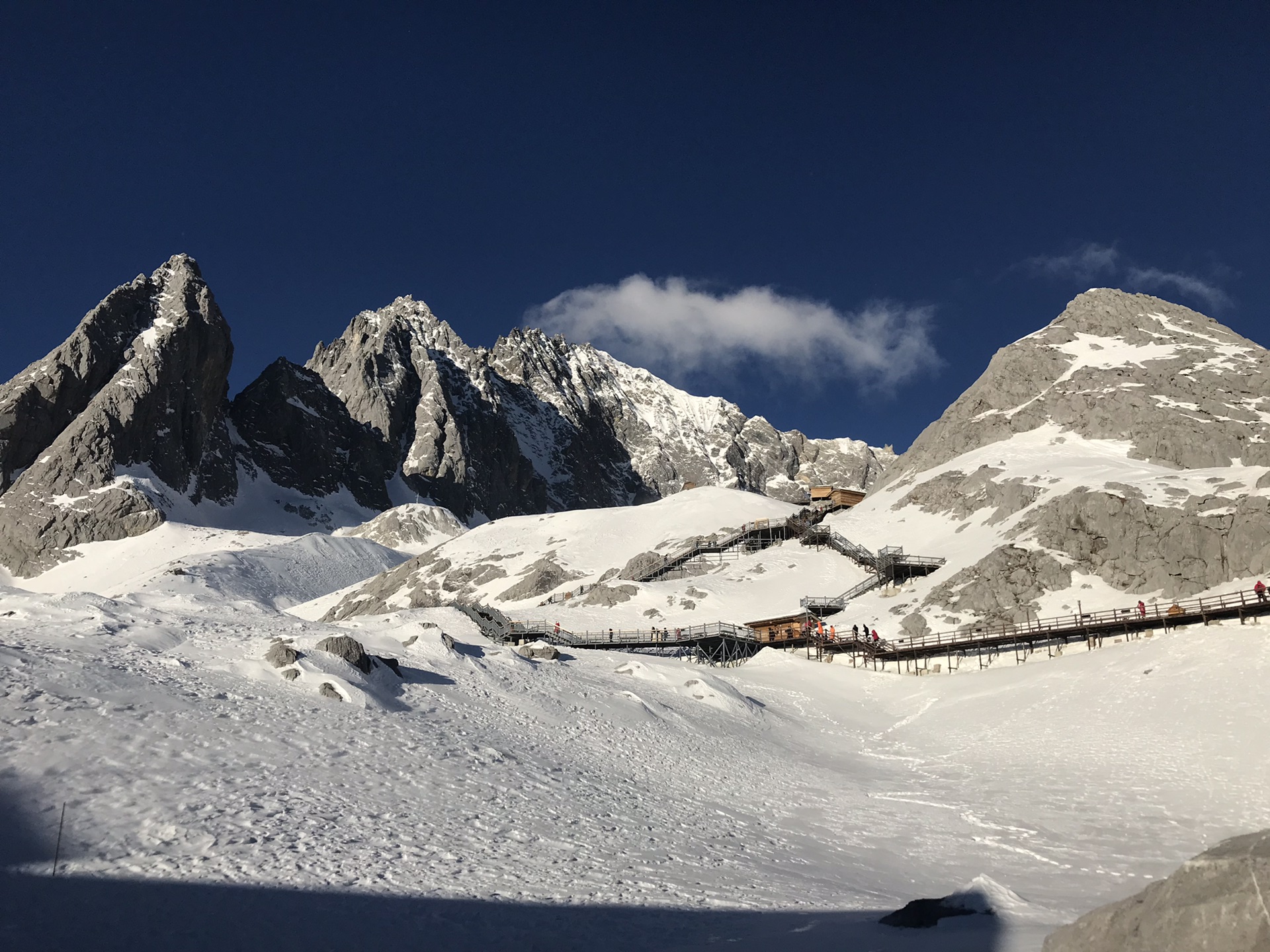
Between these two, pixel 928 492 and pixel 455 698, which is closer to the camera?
pixel 455 698

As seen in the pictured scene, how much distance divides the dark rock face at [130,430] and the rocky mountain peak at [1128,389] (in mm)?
131631

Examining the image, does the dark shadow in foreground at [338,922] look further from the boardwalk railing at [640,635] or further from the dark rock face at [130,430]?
the dark rock face at [130,430]

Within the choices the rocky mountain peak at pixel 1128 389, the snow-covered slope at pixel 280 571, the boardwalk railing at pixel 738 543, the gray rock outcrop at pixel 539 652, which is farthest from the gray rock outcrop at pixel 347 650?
the snow-covered slope at pixel 280 571

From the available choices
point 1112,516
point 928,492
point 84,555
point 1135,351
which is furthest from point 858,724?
point 84,555

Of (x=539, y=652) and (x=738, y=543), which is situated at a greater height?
(x=738, y=543)

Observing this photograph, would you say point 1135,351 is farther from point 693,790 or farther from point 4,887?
point 4,887

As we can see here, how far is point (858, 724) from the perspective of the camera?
39.1 metres

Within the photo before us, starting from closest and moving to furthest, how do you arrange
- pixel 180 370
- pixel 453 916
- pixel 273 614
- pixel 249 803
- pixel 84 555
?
pixel 453 916 → pixel 249 803 → pixel 273 614 → pixel 84 555 → pixel 180 370

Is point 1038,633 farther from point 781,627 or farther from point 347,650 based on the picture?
point 347,650

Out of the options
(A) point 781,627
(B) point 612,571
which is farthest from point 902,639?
(B) point 612,571

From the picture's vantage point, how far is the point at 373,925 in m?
11.3

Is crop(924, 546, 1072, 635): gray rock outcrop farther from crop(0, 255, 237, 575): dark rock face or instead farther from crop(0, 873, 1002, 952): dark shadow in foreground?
crop(0, 255, 237, 575): dark rock face

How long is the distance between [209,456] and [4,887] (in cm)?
18618

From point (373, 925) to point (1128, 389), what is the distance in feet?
286
